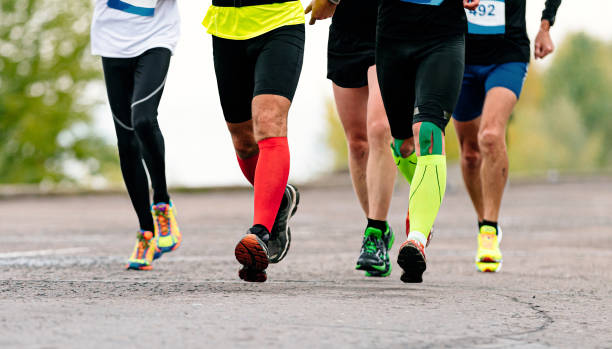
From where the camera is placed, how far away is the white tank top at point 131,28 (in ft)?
16.6

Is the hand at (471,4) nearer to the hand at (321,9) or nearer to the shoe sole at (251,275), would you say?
the hand at (321,9)

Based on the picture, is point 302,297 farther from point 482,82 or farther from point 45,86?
point 45,86

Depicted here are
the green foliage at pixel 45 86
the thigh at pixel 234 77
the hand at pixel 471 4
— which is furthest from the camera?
the green foliage at pixel 45 86

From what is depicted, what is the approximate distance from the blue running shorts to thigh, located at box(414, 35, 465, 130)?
1423 millimetres

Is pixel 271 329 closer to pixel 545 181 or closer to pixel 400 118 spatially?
pixel 400 118

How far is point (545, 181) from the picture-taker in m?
24.9

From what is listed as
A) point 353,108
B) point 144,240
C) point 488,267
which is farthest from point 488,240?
point 144,240

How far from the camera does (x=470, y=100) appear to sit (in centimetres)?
589

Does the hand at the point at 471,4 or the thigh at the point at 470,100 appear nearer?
the hand at the point at 471,4

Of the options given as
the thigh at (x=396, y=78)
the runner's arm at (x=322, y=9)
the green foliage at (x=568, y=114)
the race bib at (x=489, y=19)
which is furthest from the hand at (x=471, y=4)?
the green foliage at (x=568, y=114)

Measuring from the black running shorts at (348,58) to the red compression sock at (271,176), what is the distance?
0.97 m

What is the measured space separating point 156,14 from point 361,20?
124 centimetres

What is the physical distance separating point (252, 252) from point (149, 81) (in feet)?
5.65

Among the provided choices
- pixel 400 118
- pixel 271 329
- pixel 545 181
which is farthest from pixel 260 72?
pixel 545 181
